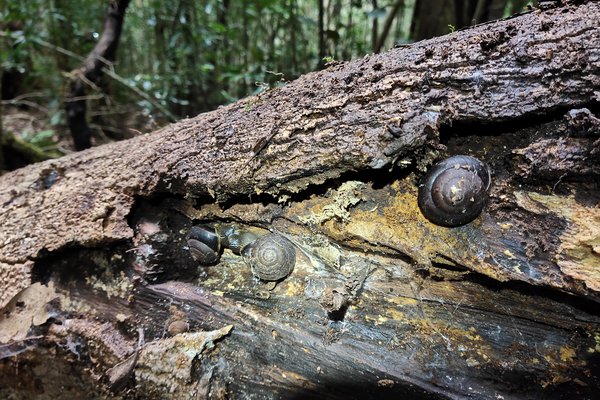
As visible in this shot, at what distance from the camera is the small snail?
169 cm

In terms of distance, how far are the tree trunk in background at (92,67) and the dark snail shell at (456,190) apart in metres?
4.54

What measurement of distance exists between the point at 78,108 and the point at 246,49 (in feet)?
9.17

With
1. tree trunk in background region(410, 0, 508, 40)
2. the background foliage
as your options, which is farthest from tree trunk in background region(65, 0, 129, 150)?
tree trunk in background region(410, 0, 508, 40)

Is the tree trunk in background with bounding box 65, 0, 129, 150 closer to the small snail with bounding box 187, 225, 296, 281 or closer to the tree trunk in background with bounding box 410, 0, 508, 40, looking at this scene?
the small snail with bounding box 187, 225, 296, 281

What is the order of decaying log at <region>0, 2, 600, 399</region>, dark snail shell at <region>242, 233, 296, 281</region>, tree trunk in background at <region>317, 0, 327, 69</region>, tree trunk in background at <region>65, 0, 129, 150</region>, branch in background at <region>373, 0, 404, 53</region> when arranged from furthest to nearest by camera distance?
tree trunk in background at <region>317, 0, 327, 69</region>
branch in background at <region>373, 0, 404, 53</region>
tree trunk in background at <region>65, 0, 129, 150</region>
dark snail shell at <region>242, 233, 296, 281</region>
decaying log at <region>0, 2, 600, 399</region>

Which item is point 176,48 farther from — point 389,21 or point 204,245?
point 204,245

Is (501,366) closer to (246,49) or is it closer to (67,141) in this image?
(246,49)

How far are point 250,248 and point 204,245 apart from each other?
23cm

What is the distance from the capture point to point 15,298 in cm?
201

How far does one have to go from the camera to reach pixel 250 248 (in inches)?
69.8

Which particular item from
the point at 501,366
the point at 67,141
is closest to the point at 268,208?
the point at 501,366

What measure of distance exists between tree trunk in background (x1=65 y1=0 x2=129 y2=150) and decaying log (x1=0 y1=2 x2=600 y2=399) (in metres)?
3.28

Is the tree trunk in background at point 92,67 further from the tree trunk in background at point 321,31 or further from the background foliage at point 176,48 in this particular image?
the tree trunk in background at point 321,31

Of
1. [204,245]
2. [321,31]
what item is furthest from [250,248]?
[321,31]
